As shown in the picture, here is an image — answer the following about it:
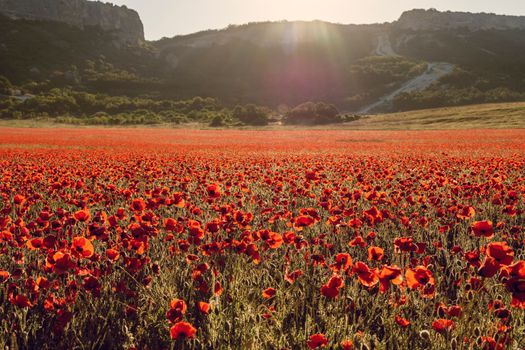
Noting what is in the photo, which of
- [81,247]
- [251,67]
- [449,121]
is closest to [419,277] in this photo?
[81,247]

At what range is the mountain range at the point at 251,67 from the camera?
12444 cm

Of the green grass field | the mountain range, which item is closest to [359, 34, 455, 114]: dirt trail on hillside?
the mountain range

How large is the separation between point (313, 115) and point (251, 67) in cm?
9074

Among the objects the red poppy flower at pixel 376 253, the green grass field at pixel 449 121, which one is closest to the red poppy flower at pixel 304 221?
the red poppy flower at pixel 376 253

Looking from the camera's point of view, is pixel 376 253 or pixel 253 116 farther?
pixel 253 116

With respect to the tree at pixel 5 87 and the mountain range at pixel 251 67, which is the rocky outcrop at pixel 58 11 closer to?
the mountain range at pixel 251 67

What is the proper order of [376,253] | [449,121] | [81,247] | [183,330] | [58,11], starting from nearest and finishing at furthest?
[183,330]
[81,247]
[376,253]
[449,121]
[58,11]

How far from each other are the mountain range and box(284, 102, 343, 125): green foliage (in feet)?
107

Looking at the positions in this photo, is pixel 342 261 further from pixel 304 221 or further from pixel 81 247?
pixel 81 247

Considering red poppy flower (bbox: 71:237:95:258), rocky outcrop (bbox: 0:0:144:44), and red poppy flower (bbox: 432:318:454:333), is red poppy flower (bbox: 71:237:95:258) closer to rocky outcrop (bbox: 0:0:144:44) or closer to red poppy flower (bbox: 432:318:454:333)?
red poppy flower (bbox: 432:318:454:333)

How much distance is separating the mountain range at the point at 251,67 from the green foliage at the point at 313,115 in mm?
32603

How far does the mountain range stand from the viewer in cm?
12444

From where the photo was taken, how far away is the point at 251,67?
170 m

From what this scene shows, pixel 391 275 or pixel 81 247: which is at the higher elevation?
pixel 81 247
